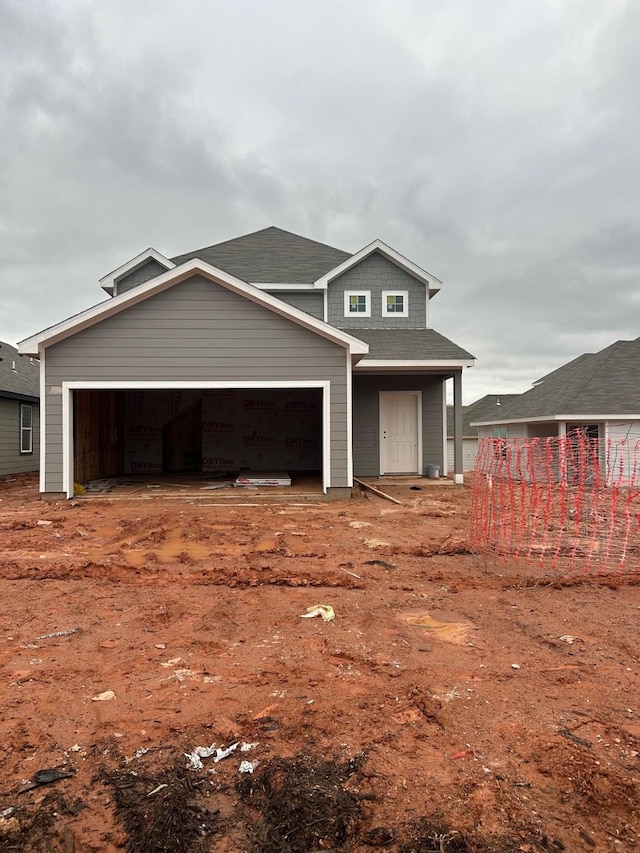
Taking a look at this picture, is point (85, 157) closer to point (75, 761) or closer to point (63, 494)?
point (63, 494)

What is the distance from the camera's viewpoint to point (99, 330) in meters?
10.8

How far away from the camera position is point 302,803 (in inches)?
80.5

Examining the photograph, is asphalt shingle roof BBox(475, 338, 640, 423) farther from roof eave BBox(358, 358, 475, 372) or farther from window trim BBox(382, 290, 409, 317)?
window trim BBox(382, 290, 409, 317)

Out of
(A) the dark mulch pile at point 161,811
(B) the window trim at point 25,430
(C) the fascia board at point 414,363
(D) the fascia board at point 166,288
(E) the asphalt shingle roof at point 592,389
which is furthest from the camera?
(B) the window trim at point 25,430

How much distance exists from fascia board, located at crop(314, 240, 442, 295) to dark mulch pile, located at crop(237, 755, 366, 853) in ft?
46.8

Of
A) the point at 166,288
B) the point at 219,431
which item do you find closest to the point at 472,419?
the point at 219,431

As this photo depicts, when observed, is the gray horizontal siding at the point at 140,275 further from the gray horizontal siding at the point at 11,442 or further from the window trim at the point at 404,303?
the window trim at the point at 404,303

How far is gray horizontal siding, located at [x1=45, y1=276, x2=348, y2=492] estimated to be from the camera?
1075 cm

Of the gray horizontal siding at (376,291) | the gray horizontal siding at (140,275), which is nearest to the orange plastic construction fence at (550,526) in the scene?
the gray horizontal siding at (376,291)

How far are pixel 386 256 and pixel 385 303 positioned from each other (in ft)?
4.69

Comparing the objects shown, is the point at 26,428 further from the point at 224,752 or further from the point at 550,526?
the point at 224,752

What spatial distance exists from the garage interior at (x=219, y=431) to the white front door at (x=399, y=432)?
8.81ft

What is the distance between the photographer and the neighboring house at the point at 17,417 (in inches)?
661

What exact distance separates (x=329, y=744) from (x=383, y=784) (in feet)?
1.24
